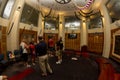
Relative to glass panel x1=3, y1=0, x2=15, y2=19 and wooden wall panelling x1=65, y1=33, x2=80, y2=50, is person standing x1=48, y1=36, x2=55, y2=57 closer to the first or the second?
glass panel x1=3, y1=0, x2=15, y2=19

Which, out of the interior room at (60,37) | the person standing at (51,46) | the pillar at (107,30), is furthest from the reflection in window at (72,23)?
the pillar at (107,30)

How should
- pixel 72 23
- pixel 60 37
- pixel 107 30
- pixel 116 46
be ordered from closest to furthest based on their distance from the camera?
pixel 116 46 → pixel 60 37 → pixel 107 30 → pixel 72 23

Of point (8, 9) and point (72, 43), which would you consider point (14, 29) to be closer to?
point (8, 9)

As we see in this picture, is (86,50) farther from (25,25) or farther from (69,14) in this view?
(25,25)

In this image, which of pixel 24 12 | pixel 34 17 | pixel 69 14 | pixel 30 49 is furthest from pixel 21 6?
pixel 69 14

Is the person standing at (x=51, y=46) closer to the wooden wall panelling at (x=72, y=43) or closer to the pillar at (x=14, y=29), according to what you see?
the pillar at (x=14, y=29)

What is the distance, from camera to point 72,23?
58.0 feet

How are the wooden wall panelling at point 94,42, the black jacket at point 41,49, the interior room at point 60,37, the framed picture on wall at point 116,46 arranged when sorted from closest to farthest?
the black jacket at point 41,49 < the interior room at point 60,37 < the framed picture on wall at point 116,46 < the wooden wall panelling at point 94,42

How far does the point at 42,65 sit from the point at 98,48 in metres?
8.23

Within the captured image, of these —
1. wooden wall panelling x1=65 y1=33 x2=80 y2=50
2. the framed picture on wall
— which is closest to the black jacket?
the framed picture on wall

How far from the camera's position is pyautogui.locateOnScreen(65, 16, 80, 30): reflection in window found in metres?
17.5

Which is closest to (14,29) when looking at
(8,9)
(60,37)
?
(8,9)

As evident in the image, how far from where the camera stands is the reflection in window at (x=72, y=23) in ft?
57.4

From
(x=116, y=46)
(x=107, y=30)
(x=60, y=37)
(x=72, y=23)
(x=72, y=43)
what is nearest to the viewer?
(x=116, y=46)
